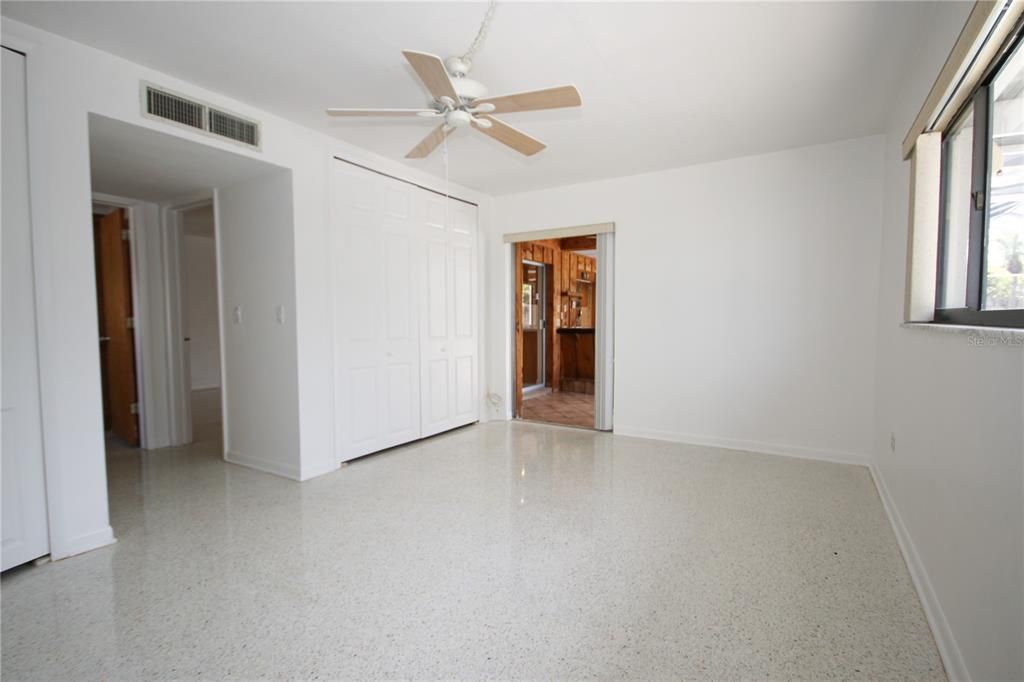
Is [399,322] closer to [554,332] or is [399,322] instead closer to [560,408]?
[560,408]

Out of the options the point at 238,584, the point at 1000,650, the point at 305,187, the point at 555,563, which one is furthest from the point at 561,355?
the point at 1000,650

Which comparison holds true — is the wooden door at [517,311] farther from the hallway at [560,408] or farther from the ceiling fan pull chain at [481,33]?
the ceiling fan pull chain at [481,33]

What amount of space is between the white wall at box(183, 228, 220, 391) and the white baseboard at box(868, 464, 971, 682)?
8.11m

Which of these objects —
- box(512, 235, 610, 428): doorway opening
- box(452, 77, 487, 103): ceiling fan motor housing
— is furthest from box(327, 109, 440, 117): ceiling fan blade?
box(512, 235, 610, 428): doorway opening

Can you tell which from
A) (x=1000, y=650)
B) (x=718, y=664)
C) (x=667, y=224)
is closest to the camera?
Answer: (x=1000, y=650)

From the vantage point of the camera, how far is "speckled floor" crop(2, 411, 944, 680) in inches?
60.4

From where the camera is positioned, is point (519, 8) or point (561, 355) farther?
point (561, 355)

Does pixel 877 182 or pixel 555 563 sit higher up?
pixel 877 182

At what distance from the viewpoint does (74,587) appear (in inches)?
77.5

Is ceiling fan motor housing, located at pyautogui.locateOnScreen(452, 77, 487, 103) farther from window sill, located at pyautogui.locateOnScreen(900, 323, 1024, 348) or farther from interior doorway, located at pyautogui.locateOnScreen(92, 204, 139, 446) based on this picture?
interior doorway, located at pyautogui.locateOnScreen(92, 204, 139, 446)

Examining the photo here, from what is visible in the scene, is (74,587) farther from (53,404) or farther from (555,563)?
(555,563)

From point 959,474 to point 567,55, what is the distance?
237cm

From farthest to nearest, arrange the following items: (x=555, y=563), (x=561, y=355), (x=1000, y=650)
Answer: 1. (x=561, y=355)
2. (x=555, y=563)
3. (x=1000, y=650)

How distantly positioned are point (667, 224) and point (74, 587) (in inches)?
177
